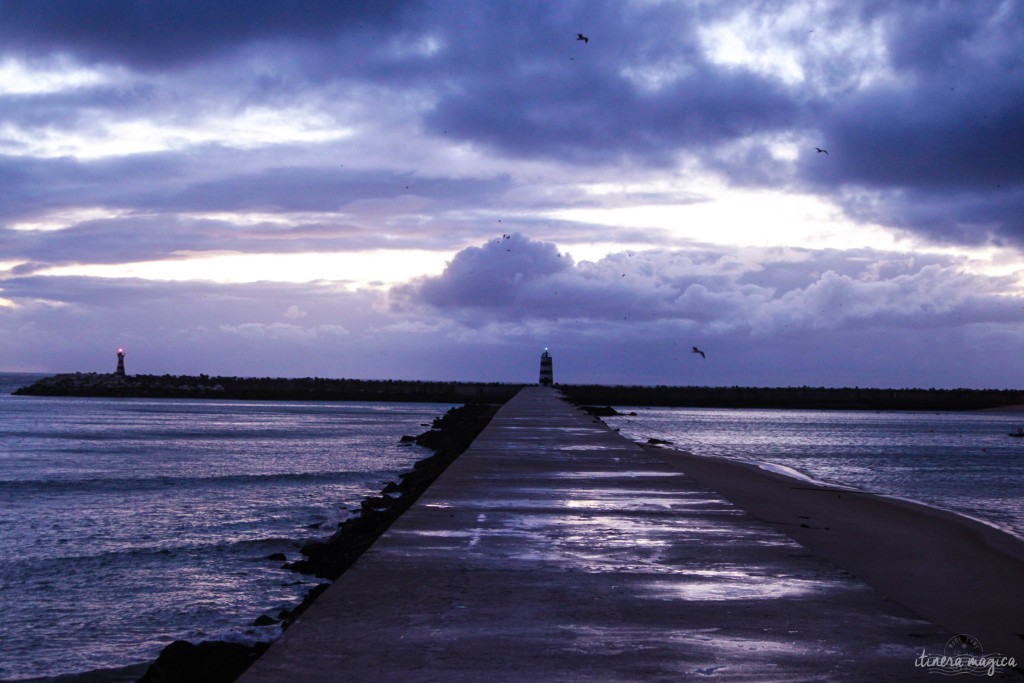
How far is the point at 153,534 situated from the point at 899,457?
20.5 m

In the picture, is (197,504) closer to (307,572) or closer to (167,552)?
(167,552)

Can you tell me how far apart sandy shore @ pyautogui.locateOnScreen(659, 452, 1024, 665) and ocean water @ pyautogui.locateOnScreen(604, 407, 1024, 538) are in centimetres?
120

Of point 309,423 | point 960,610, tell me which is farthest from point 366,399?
point 960,610

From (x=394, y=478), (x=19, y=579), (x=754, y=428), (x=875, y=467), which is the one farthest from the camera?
(x=754, y=428)

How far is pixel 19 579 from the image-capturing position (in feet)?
32.4

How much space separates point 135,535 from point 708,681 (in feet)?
33.9

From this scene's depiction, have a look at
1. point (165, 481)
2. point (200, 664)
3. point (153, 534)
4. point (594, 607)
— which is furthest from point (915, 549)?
point (165, 481)

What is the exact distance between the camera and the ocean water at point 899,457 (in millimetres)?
16844

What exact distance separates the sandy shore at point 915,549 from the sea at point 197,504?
133 centimetres

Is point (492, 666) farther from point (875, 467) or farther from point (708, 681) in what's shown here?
point (875, 467)

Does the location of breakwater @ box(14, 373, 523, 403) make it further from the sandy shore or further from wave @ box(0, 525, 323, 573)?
wave @ box(0, 525, 323, 573)

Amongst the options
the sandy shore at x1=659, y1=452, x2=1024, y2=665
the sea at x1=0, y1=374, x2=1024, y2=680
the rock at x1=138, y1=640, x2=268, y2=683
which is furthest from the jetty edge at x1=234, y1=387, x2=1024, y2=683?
the sea at x1=0, y1=374, x2=1024, y2=680

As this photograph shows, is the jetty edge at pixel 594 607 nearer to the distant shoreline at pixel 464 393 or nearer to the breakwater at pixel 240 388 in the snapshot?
the distant shoreline at pixel 464 393

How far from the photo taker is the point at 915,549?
10359 mm
